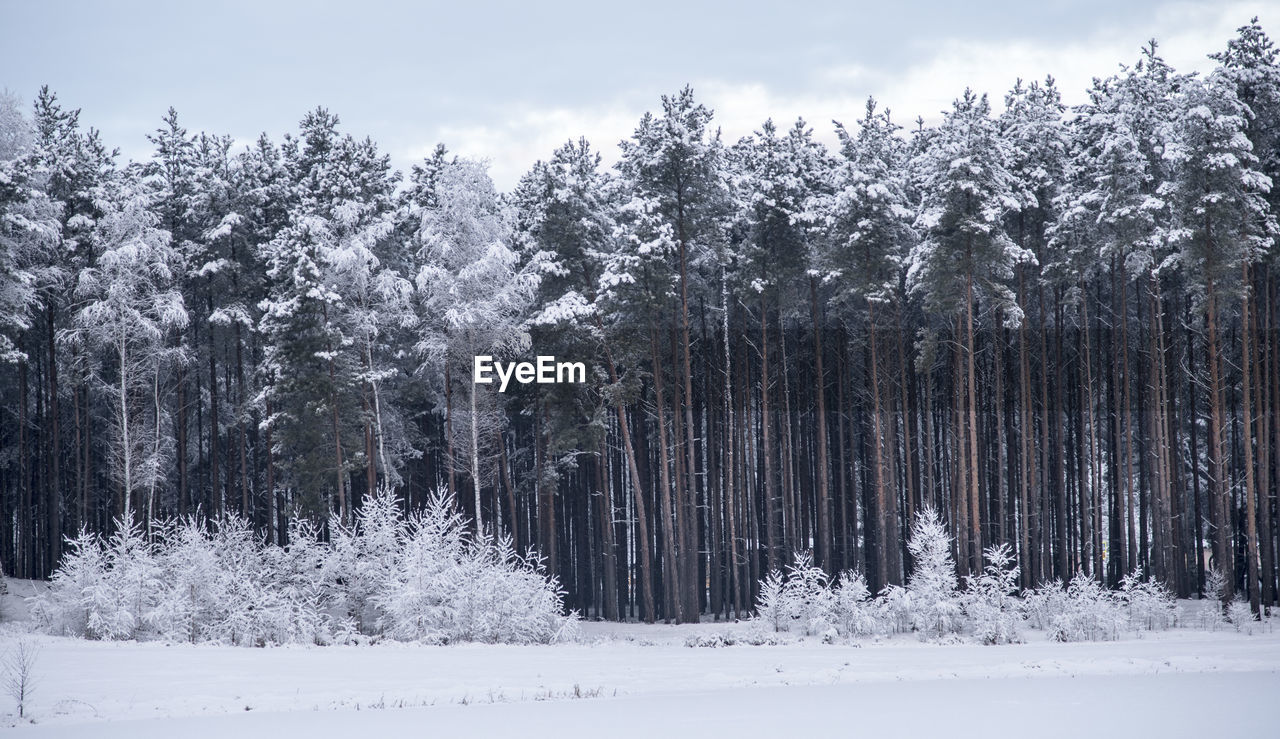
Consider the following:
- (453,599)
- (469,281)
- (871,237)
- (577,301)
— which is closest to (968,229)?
(871,237)

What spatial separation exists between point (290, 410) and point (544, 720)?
19988mm

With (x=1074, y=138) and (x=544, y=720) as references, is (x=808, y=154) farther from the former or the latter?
(x=544, y=720)

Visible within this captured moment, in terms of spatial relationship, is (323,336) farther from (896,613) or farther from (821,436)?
(896,613)

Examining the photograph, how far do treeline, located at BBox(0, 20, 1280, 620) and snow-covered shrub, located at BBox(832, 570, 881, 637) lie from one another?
4107 millimetres

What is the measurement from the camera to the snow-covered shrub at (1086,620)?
2222 centimetres

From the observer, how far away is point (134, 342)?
103 feet

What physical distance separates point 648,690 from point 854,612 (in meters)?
9.90

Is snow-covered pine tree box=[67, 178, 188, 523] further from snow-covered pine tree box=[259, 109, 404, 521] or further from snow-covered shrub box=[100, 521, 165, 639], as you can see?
snow-covered shrub box=[100, 521, 165, 639]

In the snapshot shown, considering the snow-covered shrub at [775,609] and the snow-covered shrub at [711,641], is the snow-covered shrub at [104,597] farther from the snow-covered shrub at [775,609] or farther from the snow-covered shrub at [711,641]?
the snow-covered shrub at [775,609]

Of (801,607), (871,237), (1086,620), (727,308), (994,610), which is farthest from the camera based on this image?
(727,308)

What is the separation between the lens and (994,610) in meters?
22.8

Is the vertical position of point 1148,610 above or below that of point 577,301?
below

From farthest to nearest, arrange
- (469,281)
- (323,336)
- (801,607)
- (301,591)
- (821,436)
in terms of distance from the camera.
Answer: (821,436) → (469,281) → (323,336) → (801,607) → (301,591)

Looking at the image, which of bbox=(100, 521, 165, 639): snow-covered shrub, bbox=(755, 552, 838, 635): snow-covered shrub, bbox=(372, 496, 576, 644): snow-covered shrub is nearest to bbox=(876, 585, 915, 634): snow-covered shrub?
bbox=(755, 552, 838, 635): snow-covered shrub
